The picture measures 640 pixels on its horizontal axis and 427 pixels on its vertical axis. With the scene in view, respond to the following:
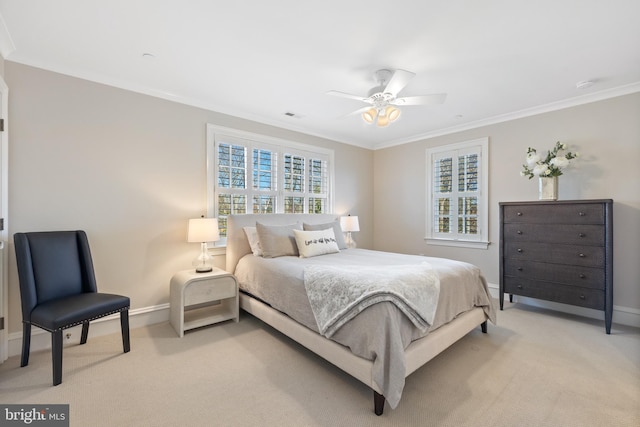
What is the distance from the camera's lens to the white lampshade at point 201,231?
3.05 m

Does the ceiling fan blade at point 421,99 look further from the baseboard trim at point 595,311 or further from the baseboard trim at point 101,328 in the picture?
the baseboard trim at point 101,328

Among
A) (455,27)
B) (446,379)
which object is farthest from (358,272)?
(455,27)

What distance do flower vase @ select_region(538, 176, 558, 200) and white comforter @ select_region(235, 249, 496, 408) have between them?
150 cm

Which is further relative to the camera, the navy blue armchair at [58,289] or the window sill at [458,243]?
the window sill at [458,243]

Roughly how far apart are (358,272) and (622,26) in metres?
2.62

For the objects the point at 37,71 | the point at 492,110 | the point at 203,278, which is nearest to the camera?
the point at 37,71

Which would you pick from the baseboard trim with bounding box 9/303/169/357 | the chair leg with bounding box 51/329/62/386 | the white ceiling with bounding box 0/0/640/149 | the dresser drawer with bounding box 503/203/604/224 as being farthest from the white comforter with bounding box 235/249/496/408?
the white ceiling with bounding box 0/0/640/149

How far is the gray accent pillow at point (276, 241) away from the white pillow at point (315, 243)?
9 cm

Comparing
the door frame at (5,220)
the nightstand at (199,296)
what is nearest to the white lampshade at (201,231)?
the nightstand at (199,296)

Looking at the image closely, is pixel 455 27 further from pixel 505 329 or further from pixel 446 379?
pixel 505 329

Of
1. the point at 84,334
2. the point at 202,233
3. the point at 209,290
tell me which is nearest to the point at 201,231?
the point at 202,233

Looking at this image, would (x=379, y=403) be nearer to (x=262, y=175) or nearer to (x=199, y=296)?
(x=199, y=296)

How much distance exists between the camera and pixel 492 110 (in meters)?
3.73

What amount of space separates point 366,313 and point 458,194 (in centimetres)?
334
